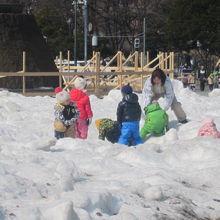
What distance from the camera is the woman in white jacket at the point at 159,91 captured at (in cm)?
1304

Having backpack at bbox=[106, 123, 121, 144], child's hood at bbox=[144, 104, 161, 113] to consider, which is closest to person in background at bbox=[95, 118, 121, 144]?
backpack at bbox=[106, 123, 121, 144]

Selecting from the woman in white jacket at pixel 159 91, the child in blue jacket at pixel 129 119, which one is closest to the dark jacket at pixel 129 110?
the child in blue jacket at pixel 129 119

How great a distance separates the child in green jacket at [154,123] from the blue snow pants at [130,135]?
0.31 meters

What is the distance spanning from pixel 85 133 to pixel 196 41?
43355 millimetres

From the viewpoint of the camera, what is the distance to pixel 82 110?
38.2 feet

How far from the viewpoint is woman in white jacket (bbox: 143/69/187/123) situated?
514 inches

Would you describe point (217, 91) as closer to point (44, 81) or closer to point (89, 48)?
point (44, 81)

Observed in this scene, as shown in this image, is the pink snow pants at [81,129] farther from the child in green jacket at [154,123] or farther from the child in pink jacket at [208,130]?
the child in pink jacket at [208,130]

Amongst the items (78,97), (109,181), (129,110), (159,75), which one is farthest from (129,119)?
(109,181)

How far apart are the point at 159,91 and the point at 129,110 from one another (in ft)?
5.77

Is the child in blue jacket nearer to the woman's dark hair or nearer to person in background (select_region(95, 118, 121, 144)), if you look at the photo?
person in background (select_region(95, 118, 121, 144))

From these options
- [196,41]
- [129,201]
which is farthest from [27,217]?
[196,41]

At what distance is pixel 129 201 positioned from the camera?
6.09 m

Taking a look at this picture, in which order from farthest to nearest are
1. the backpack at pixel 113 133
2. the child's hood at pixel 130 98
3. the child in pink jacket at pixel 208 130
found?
1. the child's hood at pixel 130 98
2. the backpack at pixel 113 133
3. the child in pink jacket at pixel 208 130
